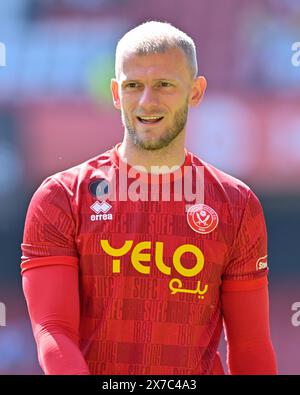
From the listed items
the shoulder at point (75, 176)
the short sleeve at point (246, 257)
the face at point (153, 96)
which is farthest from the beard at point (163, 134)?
the short sleeve at point (246, 257)

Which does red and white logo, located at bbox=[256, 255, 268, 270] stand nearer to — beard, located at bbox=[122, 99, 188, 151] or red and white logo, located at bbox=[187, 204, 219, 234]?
red and white logo, located at bbox=[187, 204, 219, 234]

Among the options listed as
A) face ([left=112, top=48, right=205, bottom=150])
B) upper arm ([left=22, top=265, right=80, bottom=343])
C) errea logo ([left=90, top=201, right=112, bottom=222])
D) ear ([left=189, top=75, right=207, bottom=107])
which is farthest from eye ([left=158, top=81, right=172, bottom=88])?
upper arm ([left=22, top=265, right=80, bottom=343])

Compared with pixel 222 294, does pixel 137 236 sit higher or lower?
higher

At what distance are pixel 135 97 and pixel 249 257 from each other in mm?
499

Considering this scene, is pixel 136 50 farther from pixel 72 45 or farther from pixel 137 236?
pixel 72 45

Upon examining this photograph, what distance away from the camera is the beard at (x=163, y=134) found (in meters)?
2.23

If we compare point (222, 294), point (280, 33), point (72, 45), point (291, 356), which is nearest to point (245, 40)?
point (280, 33)

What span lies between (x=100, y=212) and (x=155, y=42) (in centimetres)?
45

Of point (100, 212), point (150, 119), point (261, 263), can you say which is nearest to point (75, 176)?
point (100, 212)

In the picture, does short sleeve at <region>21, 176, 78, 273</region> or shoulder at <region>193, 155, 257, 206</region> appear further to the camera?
shoulder at <region>193, 155, 257, 206</region>

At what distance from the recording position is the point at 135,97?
2223 mm

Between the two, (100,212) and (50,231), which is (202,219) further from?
(50,231)

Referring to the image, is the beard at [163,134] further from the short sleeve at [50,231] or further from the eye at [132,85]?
the short sleeve at [50,231]

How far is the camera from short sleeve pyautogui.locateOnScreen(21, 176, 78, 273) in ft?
7.11
